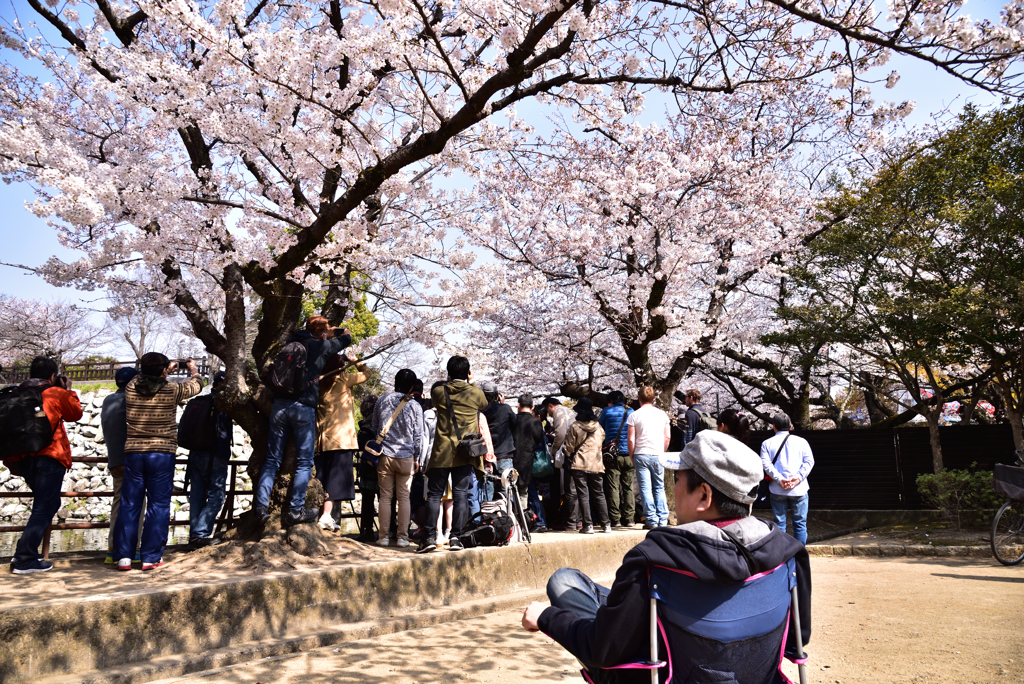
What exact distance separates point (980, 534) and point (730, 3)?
29.9 feet

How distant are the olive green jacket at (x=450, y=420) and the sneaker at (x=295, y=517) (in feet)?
4.13

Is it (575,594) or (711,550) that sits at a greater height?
(711,550)

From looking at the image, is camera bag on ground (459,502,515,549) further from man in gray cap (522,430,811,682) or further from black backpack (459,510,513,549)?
man in gray cap (522,430,811,682)

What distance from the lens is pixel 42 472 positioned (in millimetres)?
5441

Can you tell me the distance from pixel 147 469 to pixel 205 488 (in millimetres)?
893

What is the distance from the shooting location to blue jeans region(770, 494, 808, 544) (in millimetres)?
7398

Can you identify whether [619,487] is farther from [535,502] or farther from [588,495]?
[535,502]

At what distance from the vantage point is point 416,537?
8.00 metres

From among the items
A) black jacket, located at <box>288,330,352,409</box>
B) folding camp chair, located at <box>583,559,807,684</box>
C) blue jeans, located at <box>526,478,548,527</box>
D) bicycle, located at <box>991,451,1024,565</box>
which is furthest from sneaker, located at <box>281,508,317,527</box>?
bicycle, located at <box>991,451,1024,565</box>

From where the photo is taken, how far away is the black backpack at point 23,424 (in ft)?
17.3

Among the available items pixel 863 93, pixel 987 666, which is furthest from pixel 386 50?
pixel 987 666

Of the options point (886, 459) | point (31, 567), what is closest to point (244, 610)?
point (31, 567)

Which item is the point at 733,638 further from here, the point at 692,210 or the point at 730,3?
the point at 692,210

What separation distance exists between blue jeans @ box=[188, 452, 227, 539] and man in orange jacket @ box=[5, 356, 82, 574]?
1.09m
